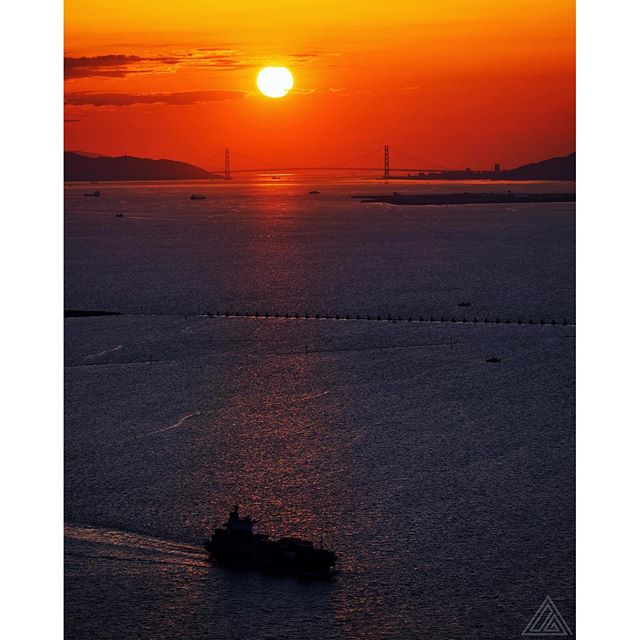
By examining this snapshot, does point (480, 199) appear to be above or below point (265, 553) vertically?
above

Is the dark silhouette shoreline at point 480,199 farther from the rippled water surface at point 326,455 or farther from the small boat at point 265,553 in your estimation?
the small boat at point 265,553

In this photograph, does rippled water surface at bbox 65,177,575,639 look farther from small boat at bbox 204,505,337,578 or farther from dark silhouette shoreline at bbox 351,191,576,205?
dark silhouette shoreline at bbox 351,191,576,205

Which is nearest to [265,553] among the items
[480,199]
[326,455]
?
[326,455]

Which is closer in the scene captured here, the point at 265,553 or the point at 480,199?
the point at 265,553

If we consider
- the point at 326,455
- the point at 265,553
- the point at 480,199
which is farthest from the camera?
the point at 480,199

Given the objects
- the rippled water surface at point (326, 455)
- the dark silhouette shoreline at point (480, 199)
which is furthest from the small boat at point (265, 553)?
the dark silhouette shoreline at point (480, 199)

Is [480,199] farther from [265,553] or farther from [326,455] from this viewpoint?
[265,553]
